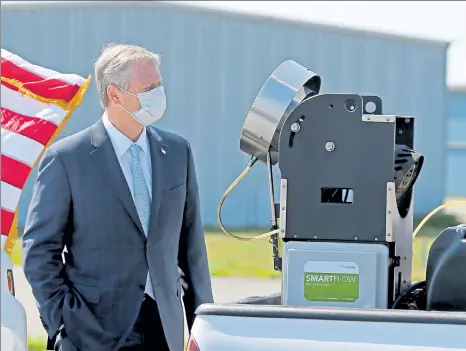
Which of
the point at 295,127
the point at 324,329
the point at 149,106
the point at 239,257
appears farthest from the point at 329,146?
the point at 239,257

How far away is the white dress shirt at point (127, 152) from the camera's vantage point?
155 inches

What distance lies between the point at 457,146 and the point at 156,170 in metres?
24.9

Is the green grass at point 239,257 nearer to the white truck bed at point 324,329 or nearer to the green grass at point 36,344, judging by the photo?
the green grass at point 36,344

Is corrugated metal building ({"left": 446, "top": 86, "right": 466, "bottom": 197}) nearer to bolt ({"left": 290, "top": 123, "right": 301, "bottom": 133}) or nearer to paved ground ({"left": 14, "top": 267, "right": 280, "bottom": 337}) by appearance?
paved ground ({"left": 14, "top": 267, "right": 280, "bottom": 337})

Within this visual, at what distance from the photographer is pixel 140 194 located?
3912 mm

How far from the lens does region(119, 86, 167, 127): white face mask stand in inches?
154

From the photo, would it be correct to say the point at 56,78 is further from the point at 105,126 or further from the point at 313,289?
the point at 313,289

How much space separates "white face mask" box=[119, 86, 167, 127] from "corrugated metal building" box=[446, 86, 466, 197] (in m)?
23.3

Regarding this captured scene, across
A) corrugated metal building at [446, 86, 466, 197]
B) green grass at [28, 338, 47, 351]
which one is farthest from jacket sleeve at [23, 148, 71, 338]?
corrugated metal building at [446, 86, 466, 197]

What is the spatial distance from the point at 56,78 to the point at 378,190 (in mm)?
2209

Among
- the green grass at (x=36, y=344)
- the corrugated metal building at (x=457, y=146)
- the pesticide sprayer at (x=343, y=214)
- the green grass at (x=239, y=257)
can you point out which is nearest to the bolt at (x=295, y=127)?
the pesticide sprayer at (x=343, y=214)

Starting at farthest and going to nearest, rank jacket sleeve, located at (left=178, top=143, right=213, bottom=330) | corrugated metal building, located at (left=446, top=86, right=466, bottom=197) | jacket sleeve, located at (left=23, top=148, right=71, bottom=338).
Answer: corrugated metal building, located at (left=446, top=86, right=466, bottom=197)
jacket sleeve, located at (left=178, top=143, right=213, bottom=330)
jacket sleeve, located at (left=23, top=148, right=71, bottom=338)

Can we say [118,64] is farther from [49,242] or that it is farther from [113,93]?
[49,242]

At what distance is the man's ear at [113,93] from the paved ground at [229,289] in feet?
17.8
